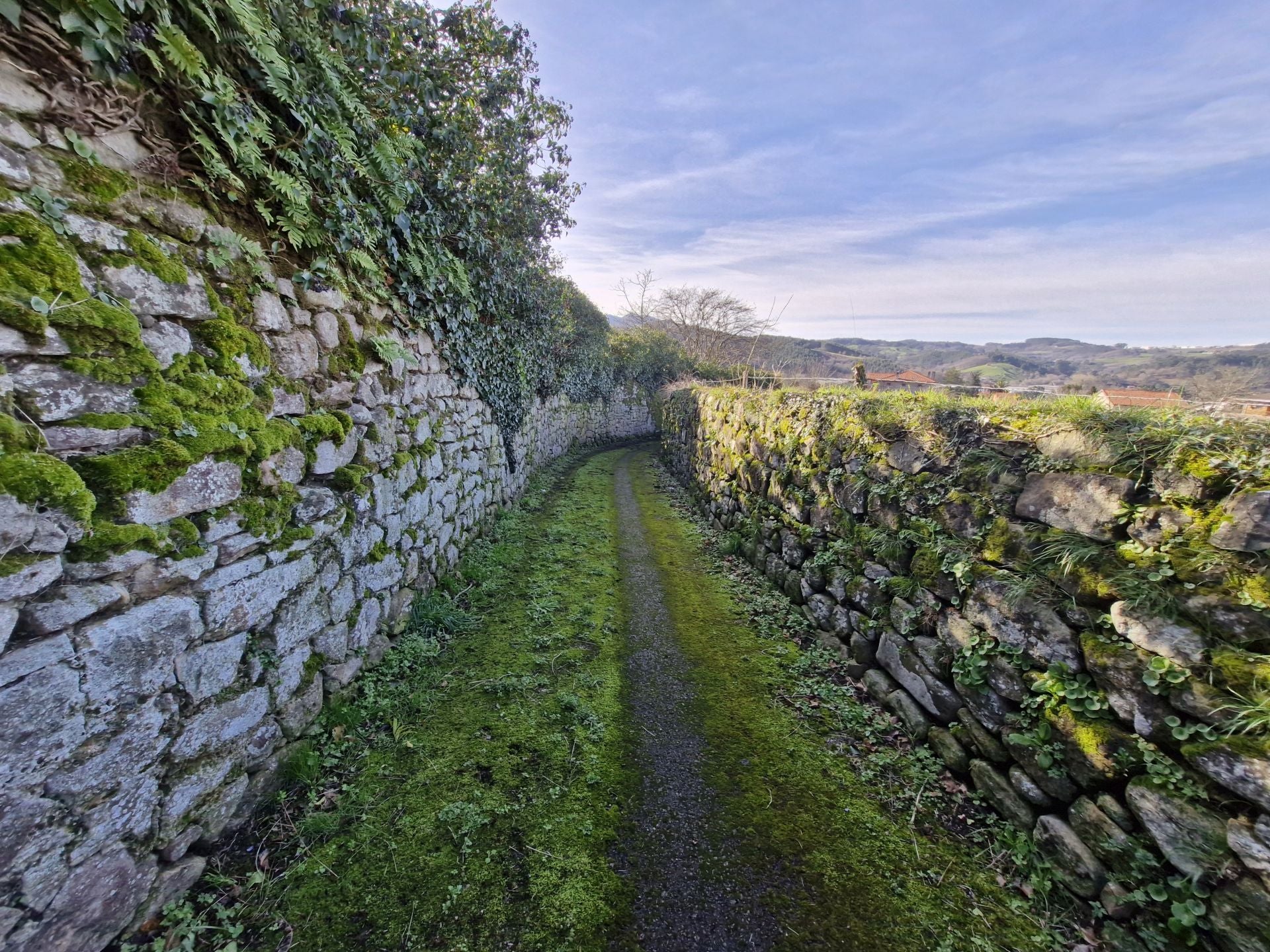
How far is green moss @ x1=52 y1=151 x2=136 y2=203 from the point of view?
6.81 ft

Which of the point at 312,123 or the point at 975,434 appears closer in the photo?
the point at 312,123

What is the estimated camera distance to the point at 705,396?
11.6m

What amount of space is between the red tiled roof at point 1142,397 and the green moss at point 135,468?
5.33 meters

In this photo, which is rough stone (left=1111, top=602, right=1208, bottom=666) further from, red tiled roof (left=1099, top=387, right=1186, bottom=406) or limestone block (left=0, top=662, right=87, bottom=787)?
limestone block (left=0, top=662, right=87, bottom=787)

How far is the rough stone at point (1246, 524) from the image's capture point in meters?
2.10

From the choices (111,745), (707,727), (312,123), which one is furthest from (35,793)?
(312,123)

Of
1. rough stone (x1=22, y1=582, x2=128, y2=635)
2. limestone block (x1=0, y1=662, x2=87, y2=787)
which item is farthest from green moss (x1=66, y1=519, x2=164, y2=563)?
limestone block (x1=0, y1=662, x2=87, y2=787)

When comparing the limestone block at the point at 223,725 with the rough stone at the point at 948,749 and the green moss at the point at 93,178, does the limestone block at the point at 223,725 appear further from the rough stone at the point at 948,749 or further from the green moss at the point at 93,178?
the rough stone at the point at 948,749

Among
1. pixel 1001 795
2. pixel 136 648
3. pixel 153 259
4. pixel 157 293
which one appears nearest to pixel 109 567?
pixel 136 648

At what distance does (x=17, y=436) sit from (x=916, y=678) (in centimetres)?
506

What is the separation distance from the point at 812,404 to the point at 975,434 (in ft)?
8.00

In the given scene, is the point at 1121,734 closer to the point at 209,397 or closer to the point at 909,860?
the point at 909,860

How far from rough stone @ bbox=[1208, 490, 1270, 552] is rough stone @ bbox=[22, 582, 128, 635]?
15.9ft

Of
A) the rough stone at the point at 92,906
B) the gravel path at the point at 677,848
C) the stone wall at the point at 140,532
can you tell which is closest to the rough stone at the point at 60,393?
the stone wall at the point at 140,532
